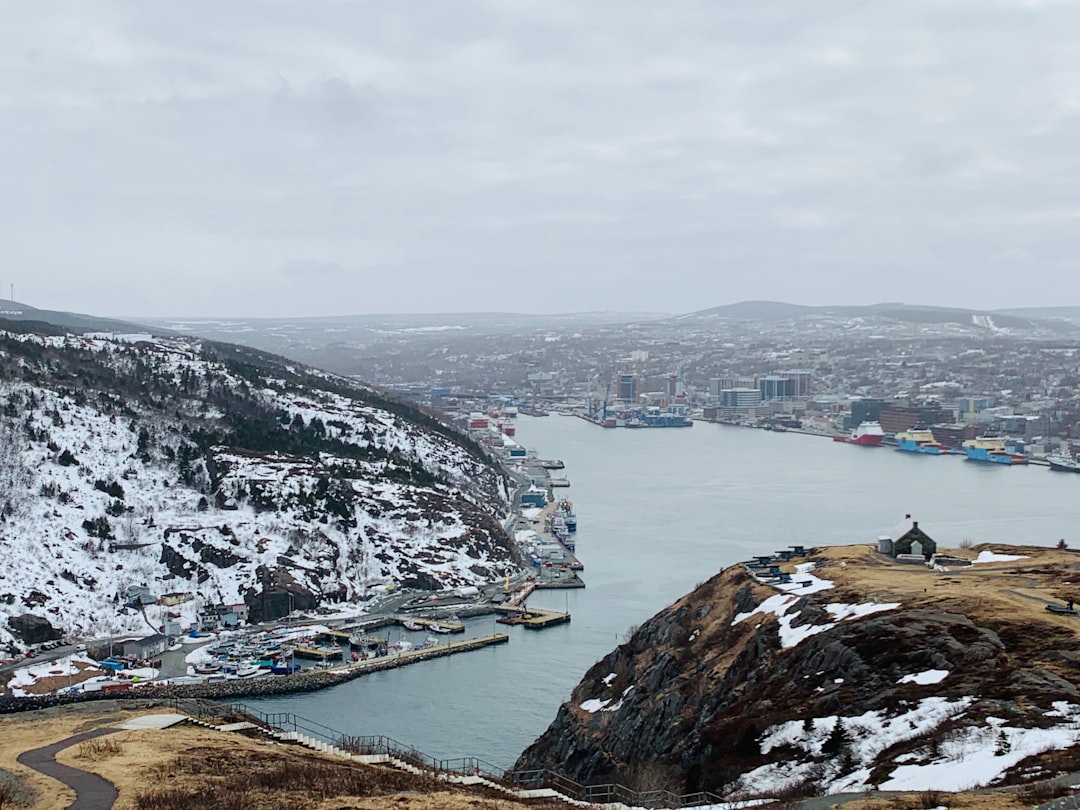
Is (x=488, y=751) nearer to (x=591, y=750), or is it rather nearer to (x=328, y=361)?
(x=591, y=750)

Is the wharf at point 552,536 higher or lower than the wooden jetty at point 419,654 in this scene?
higher

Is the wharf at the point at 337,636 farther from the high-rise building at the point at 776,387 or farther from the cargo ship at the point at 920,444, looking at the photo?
the high-rise building at the point at 776,387

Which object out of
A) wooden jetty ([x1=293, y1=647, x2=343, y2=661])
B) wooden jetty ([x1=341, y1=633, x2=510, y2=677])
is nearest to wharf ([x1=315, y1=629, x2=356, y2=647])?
wooden jetty ([x1=293, y1=647, x2=343, y2=661])

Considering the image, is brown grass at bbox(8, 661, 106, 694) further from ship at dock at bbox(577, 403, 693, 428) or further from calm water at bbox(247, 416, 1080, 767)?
ship at dock at bbox(577, 403, 693, 428)

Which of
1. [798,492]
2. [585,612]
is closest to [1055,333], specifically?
[798,492]

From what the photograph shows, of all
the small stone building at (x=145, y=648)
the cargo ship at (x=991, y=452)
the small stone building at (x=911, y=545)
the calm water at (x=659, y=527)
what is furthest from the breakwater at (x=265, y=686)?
the cargo ship at (x=991, y=452)

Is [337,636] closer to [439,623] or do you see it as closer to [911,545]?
[439,623]

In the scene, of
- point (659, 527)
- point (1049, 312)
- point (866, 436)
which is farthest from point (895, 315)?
point (659, 527)
